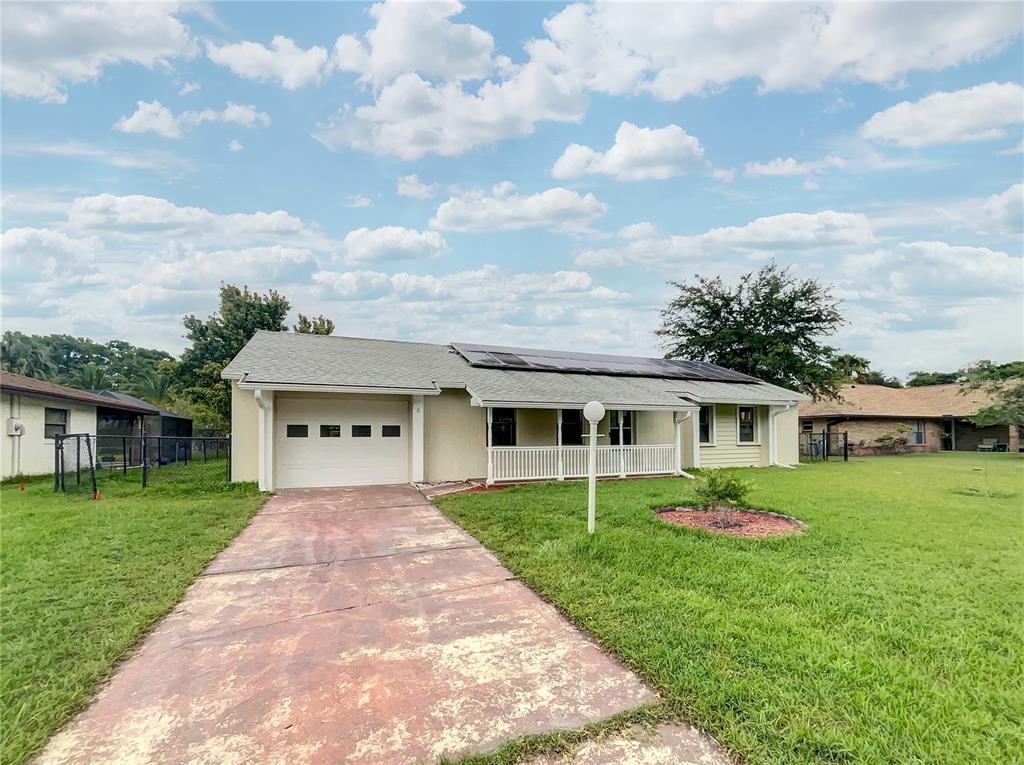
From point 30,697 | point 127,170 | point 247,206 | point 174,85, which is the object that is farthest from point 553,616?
point 247,206

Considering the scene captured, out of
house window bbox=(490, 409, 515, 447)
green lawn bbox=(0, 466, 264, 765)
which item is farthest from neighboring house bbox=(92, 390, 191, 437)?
house window bbox=(490, 409, 515, 447)

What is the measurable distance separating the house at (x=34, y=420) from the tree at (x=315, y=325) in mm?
9941

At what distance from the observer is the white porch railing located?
1130cm

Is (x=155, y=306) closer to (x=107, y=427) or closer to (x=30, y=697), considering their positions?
(x=107, y=427)

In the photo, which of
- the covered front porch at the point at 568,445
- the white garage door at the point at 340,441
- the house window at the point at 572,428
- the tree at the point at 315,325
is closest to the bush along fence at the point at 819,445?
the covered front porch at the point at 568,445

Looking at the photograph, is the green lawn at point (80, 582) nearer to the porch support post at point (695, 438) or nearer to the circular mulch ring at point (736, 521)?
the circular mulch ring at point (736, 521)

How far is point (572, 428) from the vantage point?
42.5ft

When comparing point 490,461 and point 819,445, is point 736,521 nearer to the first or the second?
point 490,461

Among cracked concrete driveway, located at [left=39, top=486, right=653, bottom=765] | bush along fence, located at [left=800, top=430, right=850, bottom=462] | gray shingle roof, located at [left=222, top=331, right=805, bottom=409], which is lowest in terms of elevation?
bush along fence, located at [left=800, top=430, right=850, bottom=462]

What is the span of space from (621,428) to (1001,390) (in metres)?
21.0

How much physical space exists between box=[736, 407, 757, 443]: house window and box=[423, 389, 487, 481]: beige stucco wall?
8.99 m

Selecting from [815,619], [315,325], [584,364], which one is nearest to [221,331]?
[315,325]

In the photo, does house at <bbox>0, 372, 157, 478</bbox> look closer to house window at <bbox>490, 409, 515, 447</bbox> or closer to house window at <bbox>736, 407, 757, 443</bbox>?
house window at <bbox>490, 409, 515, 447</bbox>

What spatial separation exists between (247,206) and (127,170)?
3.07 m
